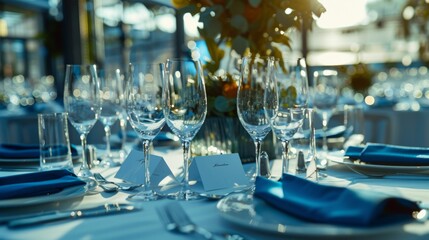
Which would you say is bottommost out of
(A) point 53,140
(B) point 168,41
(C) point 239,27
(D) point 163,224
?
(D) point 163,224

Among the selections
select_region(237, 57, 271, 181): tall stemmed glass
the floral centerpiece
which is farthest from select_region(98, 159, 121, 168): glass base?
select_region(237, 57, 271, 181): tall stemmed glass

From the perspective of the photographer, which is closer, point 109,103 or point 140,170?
point 140,170

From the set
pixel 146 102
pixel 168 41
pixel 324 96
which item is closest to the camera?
pixel 146 102

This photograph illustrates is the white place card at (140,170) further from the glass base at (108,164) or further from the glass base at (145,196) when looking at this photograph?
the glass base at (108,164)

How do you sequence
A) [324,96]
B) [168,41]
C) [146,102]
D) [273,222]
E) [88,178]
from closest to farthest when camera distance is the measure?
[273,222]
[146,102]
[88,178]
[324,96]
[168,41]

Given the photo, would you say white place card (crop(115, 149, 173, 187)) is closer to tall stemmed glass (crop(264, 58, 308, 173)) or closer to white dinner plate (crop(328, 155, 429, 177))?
tall stemmed glass (crop(264, 58, 308, 173))

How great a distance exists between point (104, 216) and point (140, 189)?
0.79ft

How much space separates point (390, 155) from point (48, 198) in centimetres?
81

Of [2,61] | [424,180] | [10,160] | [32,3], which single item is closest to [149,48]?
[32,3]

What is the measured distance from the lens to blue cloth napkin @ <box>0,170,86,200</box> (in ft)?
3.03

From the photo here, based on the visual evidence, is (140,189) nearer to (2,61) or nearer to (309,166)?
(309,166)

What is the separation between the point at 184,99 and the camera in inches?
38.5

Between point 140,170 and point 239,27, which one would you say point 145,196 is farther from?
point 239,27

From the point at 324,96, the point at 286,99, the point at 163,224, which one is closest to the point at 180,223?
the point at 163,224
